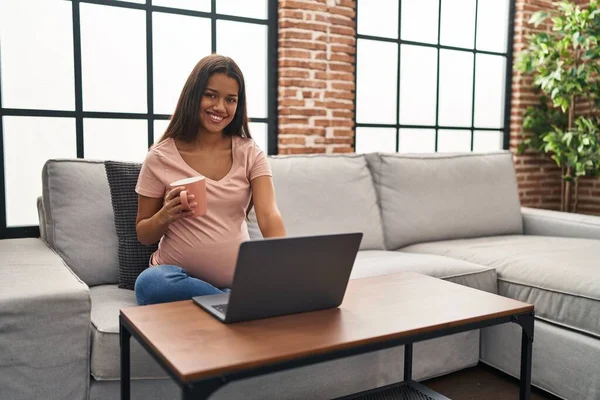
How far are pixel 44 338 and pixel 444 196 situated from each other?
2.01m

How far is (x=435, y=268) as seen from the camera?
7.26 feet

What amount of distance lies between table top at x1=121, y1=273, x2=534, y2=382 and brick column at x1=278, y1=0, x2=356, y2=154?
1.72 meters

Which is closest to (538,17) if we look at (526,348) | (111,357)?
(526,348)

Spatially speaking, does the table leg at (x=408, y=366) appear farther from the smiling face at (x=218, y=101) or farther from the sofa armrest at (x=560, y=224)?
the sofa armrest at (x=560, y=224)

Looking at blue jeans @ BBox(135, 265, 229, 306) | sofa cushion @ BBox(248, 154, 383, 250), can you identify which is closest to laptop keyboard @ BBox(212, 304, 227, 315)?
blue jeans @ BBox(135, 265, 229, 306)

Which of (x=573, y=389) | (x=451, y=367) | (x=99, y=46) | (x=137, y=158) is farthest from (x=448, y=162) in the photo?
(x=99, y=46)

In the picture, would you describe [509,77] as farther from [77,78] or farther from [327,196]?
[77,78]

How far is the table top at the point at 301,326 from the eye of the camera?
1.04 meters

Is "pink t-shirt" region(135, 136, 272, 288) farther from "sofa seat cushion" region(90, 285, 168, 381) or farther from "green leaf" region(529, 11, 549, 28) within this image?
"green leaf" region(529, 11, 549, 28)

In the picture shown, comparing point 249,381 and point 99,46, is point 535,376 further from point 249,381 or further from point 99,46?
point 99,46

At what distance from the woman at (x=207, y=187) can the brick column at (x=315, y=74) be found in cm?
136

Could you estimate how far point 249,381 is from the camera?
1727mm

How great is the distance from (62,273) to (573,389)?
1.74 metres

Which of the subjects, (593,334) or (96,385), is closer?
(96,385)
